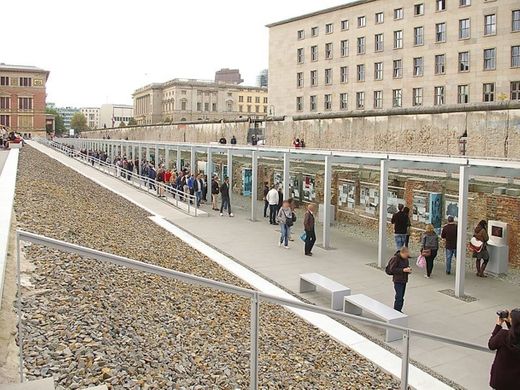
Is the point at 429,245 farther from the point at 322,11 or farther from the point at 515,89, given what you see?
the point at 322,11

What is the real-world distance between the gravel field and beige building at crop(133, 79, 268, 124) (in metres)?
97.1

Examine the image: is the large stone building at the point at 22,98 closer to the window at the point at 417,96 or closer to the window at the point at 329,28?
the window at the point at 329,28

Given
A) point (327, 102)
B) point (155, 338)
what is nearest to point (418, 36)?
point (327, 102)

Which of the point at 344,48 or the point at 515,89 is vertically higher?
the point at 344,48

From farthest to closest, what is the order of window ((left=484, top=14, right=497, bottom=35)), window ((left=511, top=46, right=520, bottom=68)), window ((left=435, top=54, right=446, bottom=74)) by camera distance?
window ((left=435, top=54, right=446, bottom=74)) < window ((left=484, top=14, right=497, bottom=35)) < window ((left=511, top=46, right=520, bottom=68))

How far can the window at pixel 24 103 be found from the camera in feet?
322

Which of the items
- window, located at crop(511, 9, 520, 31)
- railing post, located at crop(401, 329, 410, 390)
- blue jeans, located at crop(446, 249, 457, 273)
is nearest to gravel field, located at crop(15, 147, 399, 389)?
railing post, located at crop(401, 329, 410, 390)

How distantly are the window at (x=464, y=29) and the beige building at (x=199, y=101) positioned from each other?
68830 mm

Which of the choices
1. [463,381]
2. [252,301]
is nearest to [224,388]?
[252,301]

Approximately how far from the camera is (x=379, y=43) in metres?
46.0

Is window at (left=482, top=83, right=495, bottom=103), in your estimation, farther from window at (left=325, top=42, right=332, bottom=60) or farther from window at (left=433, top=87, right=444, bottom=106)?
window at (left=325, top=42, right=332, bottom=60)

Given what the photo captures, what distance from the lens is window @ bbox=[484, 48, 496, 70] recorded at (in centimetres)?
3789

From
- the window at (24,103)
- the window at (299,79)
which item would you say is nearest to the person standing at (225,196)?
the window at (299,79)

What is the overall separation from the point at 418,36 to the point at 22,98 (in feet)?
256
